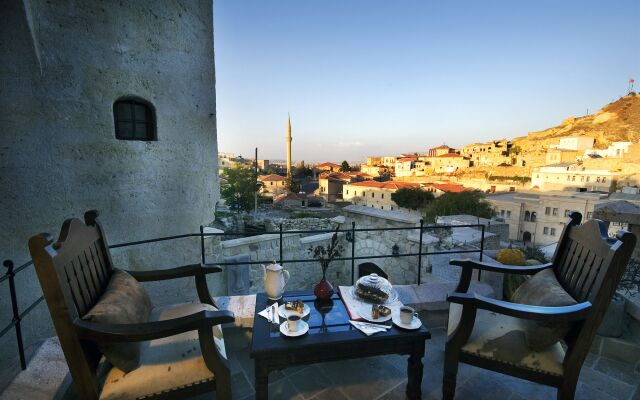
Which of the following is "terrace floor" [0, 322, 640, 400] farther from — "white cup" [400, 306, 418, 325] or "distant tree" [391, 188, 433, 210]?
"distant tree" [391, 188, 433, 210]

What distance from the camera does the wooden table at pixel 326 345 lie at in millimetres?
1500

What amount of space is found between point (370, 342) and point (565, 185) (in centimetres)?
3456

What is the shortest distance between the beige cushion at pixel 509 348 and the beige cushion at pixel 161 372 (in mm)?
1440

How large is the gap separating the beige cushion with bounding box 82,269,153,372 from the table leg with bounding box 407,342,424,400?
4.77 ft

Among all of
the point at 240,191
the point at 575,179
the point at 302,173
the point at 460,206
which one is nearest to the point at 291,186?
the point at 240,191

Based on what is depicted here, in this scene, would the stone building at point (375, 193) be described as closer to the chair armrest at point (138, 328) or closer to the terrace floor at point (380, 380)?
the terrace floor at point (380, 380)

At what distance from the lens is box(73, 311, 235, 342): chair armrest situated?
1227 millimetres

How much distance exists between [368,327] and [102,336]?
1.27m

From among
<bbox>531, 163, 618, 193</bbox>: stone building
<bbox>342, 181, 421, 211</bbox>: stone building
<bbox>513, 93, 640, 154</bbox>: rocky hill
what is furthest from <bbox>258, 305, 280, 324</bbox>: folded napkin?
<bbox>513, 93, 640, 154</bbox>: rocky hill

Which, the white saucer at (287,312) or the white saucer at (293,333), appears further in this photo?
the white saucer at (287,312)

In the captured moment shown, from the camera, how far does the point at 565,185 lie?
27.5 m

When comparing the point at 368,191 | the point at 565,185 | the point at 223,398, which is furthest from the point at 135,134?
the point at 565,185

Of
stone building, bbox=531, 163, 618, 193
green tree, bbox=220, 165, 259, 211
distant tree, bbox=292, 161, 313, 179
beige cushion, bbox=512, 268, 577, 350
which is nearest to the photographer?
beige cushion, bbox=512, 268, 577, 350

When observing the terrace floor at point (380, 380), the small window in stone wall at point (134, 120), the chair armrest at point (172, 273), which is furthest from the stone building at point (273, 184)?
the terrace floor at point (380, 380)
